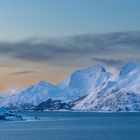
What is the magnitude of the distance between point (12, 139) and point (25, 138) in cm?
504

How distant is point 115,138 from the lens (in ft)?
511

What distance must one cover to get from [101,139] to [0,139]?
93.0 feet

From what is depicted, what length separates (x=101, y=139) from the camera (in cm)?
15375

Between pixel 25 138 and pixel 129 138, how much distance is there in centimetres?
2987

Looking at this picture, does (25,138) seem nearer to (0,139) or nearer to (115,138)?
(0,139)

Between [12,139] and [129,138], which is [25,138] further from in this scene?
[129,138]

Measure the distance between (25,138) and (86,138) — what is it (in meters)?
17.8

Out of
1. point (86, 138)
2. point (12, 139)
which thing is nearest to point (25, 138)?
point (12, 139)

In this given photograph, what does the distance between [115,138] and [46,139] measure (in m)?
19.2

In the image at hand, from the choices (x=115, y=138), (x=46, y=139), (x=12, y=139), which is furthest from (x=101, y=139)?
(x=12, y=139)

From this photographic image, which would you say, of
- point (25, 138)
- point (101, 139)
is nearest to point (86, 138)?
point (101, 139)

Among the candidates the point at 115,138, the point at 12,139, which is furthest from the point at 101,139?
the point at 12,139

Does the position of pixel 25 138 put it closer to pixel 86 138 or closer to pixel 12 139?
pixel 12 139

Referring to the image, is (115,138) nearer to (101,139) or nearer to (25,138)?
(101,139)
